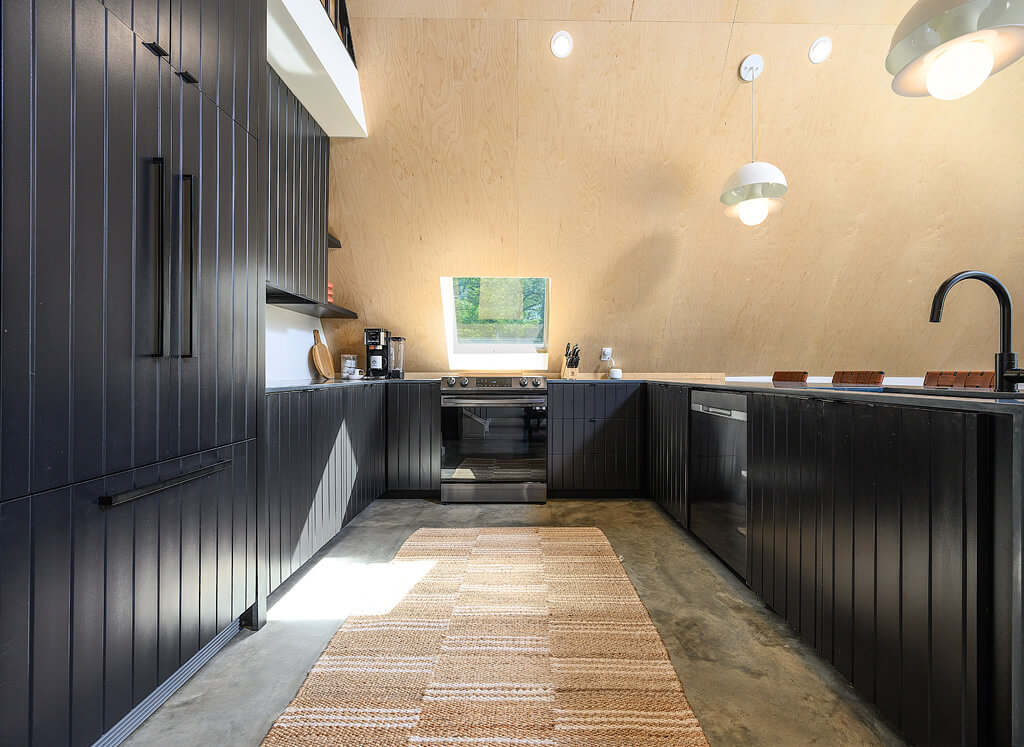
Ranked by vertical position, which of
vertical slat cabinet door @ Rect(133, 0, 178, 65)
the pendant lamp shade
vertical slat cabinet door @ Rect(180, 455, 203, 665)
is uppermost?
the pendant lamp shade

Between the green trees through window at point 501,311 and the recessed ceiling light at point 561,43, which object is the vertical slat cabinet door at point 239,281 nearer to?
the recessed ceiling light at point 561,43

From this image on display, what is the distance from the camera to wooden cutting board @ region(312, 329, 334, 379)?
3684mm

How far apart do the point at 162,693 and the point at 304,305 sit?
2364mm

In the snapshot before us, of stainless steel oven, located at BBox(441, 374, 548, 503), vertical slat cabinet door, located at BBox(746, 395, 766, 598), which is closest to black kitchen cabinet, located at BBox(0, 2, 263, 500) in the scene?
vertical slat cabinet door, located at BBox(746, 395, 766, 598)

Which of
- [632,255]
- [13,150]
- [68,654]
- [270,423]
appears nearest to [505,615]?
[270,423]

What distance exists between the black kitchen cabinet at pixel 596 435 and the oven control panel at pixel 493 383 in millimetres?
135

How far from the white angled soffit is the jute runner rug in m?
2.61

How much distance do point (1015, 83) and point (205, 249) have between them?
4977 mm

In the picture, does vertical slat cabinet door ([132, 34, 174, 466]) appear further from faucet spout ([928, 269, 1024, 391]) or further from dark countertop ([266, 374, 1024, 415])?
faucet spout ([928, 269, 1024, 391])

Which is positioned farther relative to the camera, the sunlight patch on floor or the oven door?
the oven door

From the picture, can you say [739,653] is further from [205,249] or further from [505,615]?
[205,249]

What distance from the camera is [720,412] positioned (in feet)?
7.86

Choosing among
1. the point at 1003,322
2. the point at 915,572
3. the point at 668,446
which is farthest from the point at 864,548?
the point at 668,446

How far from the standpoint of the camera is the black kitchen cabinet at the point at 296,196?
100 inches
